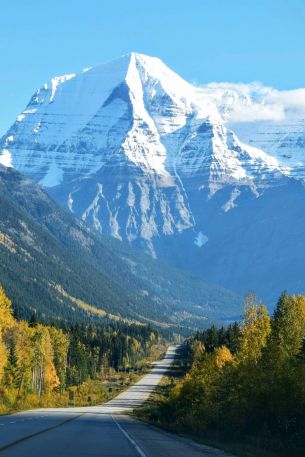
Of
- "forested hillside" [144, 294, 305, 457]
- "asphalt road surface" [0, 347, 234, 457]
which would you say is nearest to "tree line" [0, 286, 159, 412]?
"forested hillside" [144, 294, 305, 457]

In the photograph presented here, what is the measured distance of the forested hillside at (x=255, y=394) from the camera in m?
59.1

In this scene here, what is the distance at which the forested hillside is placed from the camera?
59.1 meters

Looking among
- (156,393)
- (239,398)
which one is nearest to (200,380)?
(239,398)

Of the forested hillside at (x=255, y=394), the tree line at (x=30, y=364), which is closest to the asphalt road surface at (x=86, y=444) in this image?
the forested hillside at (x=255, y=394)

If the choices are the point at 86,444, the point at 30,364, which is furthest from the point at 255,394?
the point at 30,364

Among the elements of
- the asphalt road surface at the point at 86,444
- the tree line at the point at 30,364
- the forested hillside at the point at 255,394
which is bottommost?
the asphalt road surface at the point at 86,444

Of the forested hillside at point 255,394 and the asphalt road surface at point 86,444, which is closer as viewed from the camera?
the asphalt road surface at point 86,444

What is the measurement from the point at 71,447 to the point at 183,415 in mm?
37871

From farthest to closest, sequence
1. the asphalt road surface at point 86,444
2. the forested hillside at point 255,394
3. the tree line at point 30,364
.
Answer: the tree line at point 30,364, the forested hillside at point 255,394, the asphalt road surface at point 86,444

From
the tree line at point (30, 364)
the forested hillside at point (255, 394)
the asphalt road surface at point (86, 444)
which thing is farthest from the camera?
the tree line at point (30, 364)

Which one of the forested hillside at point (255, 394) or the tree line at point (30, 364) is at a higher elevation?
the tree line at point (30, 364)

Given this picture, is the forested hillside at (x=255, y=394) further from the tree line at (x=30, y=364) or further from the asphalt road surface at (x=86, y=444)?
the tree line at (x=30, y=364)

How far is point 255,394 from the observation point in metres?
66.1

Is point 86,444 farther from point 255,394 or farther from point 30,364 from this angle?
point 30,364
